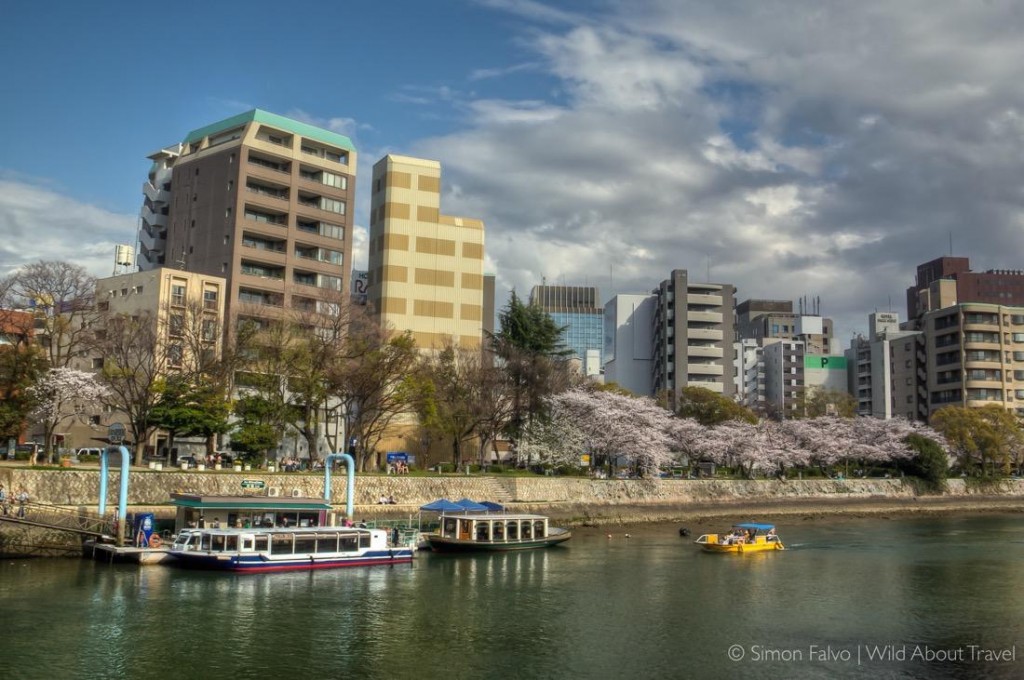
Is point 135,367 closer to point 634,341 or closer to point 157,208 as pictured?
point 157,208

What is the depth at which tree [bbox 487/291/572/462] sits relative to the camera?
88.4m

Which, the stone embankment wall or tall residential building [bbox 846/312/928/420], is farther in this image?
tall residential building [bbox 846/312/928/420]

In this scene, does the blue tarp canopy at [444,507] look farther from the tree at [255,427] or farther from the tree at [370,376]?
the tree at [370,376]

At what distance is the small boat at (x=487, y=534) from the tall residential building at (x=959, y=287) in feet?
411

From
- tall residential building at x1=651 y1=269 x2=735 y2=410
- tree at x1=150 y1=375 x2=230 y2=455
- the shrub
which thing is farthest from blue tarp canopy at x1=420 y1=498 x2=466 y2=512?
tall residential building at x1=651 y1=269 x2=735 y2=410

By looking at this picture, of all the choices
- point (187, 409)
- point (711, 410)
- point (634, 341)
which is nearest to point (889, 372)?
point (634, 341)

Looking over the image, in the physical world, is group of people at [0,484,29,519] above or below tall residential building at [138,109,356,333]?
below

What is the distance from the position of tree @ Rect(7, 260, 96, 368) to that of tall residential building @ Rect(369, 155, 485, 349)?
37184 millimetres

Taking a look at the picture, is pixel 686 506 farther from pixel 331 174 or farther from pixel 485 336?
pixel 331 174

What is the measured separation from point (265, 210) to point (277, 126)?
34.8 ft

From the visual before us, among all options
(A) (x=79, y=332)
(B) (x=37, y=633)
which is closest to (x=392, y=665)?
(B) (x=37, y=633)

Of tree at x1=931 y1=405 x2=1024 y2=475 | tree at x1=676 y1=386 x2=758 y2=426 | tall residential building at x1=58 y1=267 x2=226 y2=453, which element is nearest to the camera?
tall residential building at x1=58 y1=267 x2=226 y2=453

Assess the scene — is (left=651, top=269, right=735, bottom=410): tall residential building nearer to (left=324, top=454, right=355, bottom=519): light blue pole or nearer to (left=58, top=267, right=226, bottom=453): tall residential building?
(left=58, top=267, right=226, bottom=453): tall residential building

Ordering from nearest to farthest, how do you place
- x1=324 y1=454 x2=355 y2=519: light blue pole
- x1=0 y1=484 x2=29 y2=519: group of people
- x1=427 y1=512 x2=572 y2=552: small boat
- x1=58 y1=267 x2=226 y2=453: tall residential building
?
x1=0 y1=484 x2=29 y2=519: group of people < x1=427 y1=512 x2=572 y2=552: small boat < x1=324 y1=454 x2=355 y2=519: light blue pole < x1=58 y1=267 x2=226 y2=453: tall residential building
